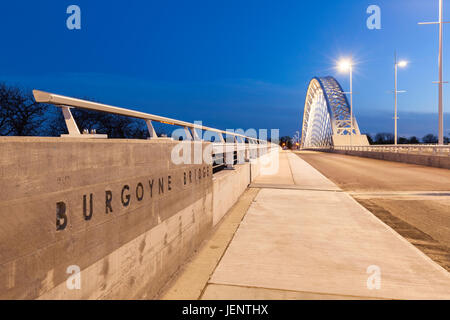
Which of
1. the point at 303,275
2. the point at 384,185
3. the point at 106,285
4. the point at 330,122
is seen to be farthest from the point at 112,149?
the point at 330,122

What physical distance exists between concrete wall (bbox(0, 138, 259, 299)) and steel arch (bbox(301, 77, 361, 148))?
6408 centimetres

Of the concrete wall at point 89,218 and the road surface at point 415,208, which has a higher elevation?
the concrete wall at point 89,218

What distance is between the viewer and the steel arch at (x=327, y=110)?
73.1 meters

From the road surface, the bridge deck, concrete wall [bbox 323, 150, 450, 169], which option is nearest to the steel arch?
concrete wall [bbox 323, 150, 450, 169]

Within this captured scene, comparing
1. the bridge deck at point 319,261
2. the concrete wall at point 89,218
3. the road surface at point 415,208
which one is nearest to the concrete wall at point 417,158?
the road surface at point 415,208

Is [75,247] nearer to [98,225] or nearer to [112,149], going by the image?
[98,225]

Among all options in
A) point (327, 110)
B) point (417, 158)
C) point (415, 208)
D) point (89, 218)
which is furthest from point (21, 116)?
point (327, 110)

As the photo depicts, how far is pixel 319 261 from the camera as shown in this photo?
3.84 m

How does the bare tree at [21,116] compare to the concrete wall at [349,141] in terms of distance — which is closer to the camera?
the bare tree at [21,116]
